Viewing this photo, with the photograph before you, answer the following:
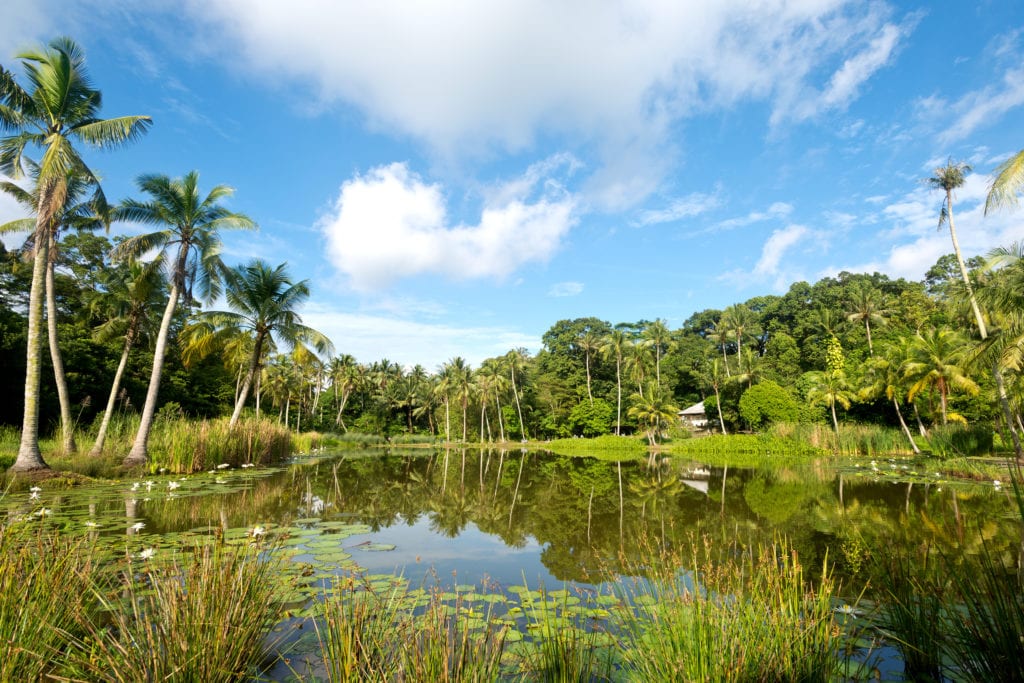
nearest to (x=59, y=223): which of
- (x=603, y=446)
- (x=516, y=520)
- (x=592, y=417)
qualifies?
(x=516, y=520)

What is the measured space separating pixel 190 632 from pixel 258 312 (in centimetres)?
2158

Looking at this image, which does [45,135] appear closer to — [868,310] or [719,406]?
[719,406]

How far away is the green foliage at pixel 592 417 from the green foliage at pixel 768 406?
43.7 ft

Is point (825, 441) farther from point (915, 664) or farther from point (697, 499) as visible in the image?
point (915, 664)

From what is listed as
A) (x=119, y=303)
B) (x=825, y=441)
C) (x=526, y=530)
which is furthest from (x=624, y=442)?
(x=119, y=303)

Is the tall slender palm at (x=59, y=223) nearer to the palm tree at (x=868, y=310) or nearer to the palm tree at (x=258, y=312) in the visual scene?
the palm tree at (x=258, y=312)

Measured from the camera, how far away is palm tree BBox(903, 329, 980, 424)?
79.2 feet

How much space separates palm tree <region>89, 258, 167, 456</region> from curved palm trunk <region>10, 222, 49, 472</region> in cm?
243

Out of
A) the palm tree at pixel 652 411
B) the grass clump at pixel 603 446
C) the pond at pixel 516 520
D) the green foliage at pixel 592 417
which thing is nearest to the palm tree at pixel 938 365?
the pond at pixel 516 520

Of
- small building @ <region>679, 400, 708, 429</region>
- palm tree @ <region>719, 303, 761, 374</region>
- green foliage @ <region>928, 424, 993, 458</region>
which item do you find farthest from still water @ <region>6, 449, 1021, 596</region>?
palm tree @ <region>719, 303, 761, 374</region>

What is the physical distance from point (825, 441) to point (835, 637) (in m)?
31.8

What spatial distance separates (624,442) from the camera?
39438mm

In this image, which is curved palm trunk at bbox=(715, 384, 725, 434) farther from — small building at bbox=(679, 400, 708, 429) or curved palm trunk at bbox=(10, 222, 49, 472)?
curved palm trunk at bbox=(10, 222, 49, 472)

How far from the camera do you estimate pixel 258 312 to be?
21.7 meters
